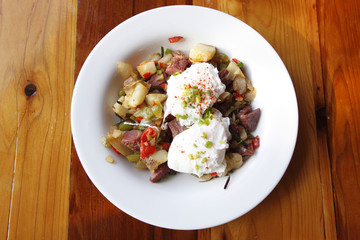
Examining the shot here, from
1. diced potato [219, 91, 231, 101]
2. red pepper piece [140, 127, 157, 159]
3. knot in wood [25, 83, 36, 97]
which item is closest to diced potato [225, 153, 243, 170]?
diced potato [219, 91, 231, 101]

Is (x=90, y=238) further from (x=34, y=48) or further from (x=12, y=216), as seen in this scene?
(x=34, y=48)

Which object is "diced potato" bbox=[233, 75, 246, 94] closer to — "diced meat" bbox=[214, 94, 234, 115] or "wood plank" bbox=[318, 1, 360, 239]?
"diced meat" bbox=[214, 94, 234, 115]

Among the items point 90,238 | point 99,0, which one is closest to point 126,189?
point 90,238

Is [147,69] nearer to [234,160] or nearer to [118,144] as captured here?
[118,144]

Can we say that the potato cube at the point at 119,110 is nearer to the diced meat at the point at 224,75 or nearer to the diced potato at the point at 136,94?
the diced potato at the point at 136,94

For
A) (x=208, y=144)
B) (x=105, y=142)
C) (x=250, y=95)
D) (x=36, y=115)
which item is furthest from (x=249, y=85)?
(x=36, y=115)
